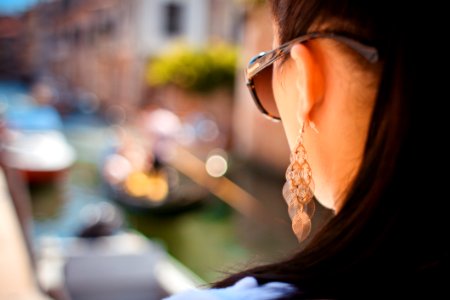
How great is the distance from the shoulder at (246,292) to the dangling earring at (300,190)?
82mm

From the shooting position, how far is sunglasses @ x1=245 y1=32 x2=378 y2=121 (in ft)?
1.28

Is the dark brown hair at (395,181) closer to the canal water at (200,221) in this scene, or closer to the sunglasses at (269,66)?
the sunglasses at (269,66)

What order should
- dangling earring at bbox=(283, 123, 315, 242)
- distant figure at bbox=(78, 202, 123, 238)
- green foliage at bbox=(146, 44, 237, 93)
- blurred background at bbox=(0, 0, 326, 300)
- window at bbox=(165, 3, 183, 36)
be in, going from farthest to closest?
window at bbox=(165, 3, 183, 36)
green foliage at bbox=(146, 44, 237, 93)
distant figure at bbox=(78, 202, 123, 238)
blurred background at bbox=(0, 0, 326, 300)
dangling earring at bbox=(283, 123, 315, 242)

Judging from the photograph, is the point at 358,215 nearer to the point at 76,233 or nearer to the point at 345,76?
the point at 345,76

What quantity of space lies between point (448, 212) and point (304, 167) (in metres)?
0.13

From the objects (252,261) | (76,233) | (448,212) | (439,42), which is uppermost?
(439,42)

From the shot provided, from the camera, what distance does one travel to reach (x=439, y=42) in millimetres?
360

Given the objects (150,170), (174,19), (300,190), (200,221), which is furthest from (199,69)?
(300,190)

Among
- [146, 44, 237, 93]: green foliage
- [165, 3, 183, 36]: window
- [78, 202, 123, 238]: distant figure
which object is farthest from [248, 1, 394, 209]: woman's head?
[165, 3, 183, 36]: window

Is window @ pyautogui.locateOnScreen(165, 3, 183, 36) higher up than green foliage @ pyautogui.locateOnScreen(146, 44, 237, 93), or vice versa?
window @ pyautogui.locateOnScreen(165, 3, 183, 36)

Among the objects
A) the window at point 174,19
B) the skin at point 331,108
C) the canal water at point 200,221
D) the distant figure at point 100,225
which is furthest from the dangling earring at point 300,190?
the window at point 174,19

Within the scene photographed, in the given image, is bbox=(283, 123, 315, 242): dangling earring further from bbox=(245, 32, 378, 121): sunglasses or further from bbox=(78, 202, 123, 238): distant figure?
bbox=(78, 202, 123, 238): distant figure

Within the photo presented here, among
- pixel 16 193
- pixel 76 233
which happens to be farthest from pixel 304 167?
pixel 76 233

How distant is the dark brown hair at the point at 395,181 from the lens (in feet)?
1.20
